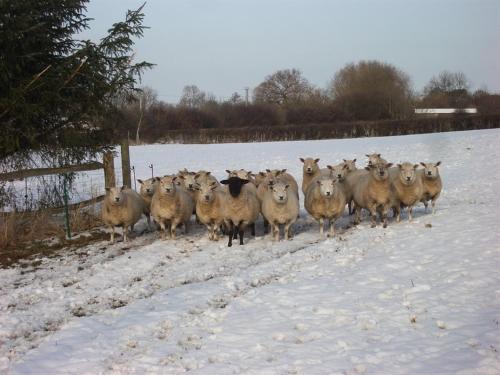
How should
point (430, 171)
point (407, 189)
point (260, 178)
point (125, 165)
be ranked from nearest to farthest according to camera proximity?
point (407, 189) → point (430, 171) → point (125, 165) → point (260, 178)

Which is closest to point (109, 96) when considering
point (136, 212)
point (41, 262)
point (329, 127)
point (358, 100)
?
point (136, 212)

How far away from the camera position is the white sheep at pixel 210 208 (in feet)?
40.1

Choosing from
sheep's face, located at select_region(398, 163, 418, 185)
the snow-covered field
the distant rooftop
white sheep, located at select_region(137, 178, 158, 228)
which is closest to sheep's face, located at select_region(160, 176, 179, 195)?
the snow-covered field

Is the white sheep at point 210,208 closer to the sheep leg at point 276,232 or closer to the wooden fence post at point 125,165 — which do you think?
the sheep leg at point 276,232

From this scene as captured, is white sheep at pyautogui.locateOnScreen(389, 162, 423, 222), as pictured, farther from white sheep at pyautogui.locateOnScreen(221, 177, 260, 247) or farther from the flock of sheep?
white sheep at pyautogui.locateOnScreen(221, 177, 260, 247)

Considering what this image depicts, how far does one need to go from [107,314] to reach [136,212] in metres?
5.85

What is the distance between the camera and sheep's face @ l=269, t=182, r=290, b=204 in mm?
11773

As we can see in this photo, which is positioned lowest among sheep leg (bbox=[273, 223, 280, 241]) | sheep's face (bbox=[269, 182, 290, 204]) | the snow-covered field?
the snow-covered field

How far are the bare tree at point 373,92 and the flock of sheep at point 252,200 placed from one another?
5047cm

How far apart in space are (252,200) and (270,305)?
5.49m

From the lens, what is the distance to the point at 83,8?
1294cm

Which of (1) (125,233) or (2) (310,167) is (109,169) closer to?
(1) (125,233)

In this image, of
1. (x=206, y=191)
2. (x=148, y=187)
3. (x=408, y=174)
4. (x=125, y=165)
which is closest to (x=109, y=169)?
(x=125, y=165)

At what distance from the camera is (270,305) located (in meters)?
7.14
